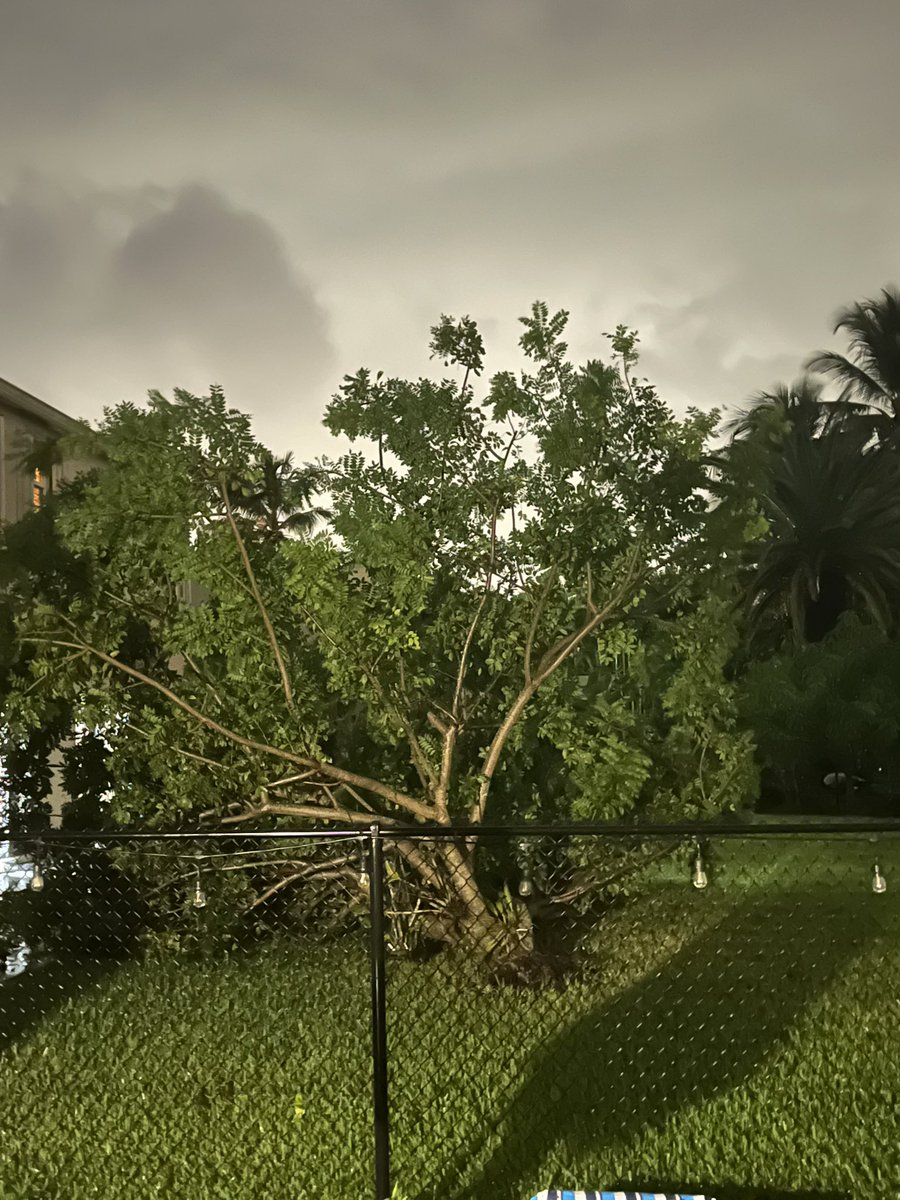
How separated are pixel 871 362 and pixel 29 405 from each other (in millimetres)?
23048

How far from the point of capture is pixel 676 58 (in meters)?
13.5

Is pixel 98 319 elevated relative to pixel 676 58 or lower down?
elevated

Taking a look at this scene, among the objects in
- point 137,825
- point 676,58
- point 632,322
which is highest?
point 676,58

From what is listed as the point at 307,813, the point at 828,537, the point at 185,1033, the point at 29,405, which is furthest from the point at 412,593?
the point at 828,537

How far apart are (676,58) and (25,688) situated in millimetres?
10628

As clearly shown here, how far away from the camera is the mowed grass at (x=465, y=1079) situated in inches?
183

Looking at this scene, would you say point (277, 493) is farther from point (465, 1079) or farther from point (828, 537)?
point (828, 537)

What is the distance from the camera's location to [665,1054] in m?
6.47

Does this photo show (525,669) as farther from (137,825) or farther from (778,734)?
(778,734)

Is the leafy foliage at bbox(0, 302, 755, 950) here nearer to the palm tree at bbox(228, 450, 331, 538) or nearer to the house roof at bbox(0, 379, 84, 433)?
the palm tree at bbox(228, 450, 331, 538)

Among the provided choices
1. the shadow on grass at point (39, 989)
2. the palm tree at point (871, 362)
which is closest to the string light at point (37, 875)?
the shadow on grass at point (39, 989)

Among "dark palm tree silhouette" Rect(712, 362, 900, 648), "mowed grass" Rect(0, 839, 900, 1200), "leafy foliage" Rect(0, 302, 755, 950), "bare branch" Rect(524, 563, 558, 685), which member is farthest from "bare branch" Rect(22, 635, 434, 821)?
"dark palm tree silhouette" Rect(712, 362, 900, 648)

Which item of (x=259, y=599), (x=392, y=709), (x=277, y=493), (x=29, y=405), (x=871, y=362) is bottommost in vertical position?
(x=392, y=709)

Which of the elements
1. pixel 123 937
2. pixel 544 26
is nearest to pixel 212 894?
pixel 123 937
